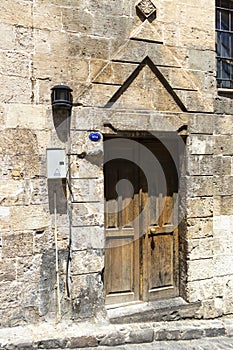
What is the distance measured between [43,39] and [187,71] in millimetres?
1831

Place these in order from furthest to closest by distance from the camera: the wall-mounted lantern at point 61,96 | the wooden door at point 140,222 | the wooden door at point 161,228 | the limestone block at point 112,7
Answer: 1. the wooden door at point 161,228
2. the wooden door at point 140,222
3. the limestone block at point 112,7
4. the wall-mounted lantern at point 61,96

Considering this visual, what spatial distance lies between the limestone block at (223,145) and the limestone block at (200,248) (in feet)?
3.84

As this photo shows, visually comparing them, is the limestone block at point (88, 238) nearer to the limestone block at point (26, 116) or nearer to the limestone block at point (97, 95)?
the limestone block at point (26, 116)

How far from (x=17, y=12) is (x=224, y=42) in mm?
2834

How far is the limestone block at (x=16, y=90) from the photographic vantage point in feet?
11.6

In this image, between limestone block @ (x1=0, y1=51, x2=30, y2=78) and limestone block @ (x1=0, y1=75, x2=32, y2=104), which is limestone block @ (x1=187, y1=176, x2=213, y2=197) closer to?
limestone block @ (x1=0, y1=75, x2=32, y2=104)

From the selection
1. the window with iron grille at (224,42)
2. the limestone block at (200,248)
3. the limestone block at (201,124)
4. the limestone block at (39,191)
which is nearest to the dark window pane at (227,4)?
the window with iron grille at (224,42)

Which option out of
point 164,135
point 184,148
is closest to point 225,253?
point 184,148

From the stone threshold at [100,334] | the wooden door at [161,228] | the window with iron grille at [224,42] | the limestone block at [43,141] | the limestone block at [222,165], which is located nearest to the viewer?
the stone threshold at [100,334]

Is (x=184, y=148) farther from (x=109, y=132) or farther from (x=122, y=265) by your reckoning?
(x=122, y=265)

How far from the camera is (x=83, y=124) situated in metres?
3.73

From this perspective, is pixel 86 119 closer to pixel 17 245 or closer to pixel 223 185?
pixel 17 245

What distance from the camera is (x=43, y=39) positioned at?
144 inches

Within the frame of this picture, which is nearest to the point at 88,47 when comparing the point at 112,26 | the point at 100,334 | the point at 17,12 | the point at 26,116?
the point at 112,26
